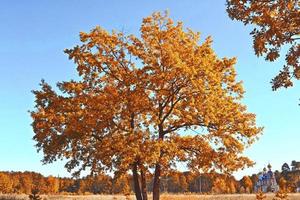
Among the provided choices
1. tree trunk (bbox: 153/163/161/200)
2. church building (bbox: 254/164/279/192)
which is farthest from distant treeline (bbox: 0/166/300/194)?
tree trunk (bbox: 153/163/161/200)

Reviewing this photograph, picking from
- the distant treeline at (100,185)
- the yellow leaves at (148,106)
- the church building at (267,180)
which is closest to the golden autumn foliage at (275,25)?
the yellow leaves at (148,106)

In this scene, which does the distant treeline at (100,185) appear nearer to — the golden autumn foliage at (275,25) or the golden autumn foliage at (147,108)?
the golden autumn foliage at (147,108)

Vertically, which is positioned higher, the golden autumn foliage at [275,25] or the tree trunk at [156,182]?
the golden autumn foliage at [275,25]

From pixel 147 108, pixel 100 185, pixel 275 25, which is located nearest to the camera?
pixel 275 25

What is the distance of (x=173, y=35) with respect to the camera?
26094mm

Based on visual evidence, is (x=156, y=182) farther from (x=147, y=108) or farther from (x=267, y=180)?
(x=267, y=180)

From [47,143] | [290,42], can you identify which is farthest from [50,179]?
[290,42]

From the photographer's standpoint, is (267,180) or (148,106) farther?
(267,180)

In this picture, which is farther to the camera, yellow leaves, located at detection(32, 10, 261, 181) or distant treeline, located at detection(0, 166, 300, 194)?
distant treeline, located at detection(0, 166, 300, 194)

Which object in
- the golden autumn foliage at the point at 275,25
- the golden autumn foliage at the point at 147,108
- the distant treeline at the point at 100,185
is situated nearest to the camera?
the golden autumn foliage at the point at 275,25

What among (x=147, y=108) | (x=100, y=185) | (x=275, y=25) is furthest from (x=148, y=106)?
(x=100, y=185)

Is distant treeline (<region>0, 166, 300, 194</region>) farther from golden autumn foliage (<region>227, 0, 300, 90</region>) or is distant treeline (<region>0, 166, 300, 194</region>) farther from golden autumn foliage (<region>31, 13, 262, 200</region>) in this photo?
golden autumn foliage (<region>227, 0, 300, 90</region>)

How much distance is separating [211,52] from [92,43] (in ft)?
23.4

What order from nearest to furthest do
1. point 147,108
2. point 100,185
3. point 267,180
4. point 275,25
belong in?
point 275,25, point 147,108, point 267,180, point 100,185
